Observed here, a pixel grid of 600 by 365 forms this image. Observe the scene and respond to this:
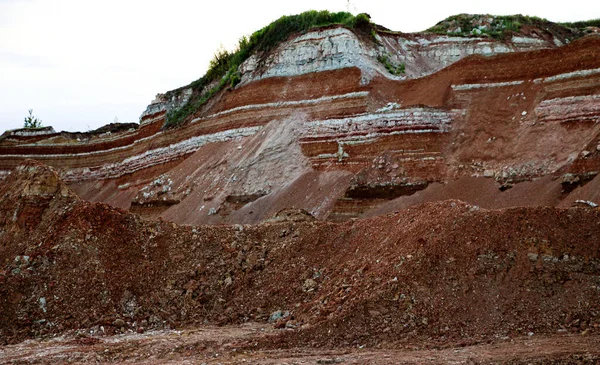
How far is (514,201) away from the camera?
21.8 metres

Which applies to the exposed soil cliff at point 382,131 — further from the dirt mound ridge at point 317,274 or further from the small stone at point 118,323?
the small stone at point 118,323

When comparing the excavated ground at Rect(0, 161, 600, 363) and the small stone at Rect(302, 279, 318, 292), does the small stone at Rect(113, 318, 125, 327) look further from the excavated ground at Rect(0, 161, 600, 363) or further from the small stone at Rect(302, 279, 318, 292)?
the small stone at Rect(302, 279, 318, 292)

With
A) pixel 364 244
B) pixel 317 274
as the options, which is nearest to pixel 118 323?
pixel 317 274

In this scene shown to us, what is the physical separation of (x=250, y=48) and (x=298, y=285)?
23.3 metres

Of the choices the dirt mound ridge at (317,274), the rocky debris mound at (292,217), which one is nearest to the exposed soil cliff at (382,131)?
the rocky debris mound at (292,217)

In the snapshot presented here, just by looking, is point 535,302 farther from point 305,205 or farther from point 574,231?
point 305,205

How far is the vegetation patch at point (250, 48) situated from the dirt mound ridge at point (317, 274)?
1839 centimetres

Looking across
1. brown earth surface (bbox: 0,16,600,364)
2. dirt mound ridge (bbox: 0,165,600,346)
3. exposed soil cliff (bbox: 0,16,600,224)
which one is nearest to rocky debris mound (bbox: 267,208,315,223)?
brown earth surface (bbox: 0,16,600,364)

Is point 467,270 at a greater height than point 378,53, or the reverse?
point 378,53

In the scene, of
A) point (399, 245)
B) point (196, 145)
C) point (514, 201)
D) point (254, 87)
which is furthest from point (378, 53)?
point (399, 245)

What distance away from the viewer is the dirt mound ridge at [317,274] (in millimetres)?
12867

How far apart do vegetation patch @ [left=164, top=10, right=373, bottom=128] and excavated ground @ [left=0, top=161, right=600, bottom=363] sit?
1825cm

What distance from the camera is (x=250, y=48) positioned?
36.9 m

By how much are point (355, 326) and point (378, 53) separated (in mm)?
22070
